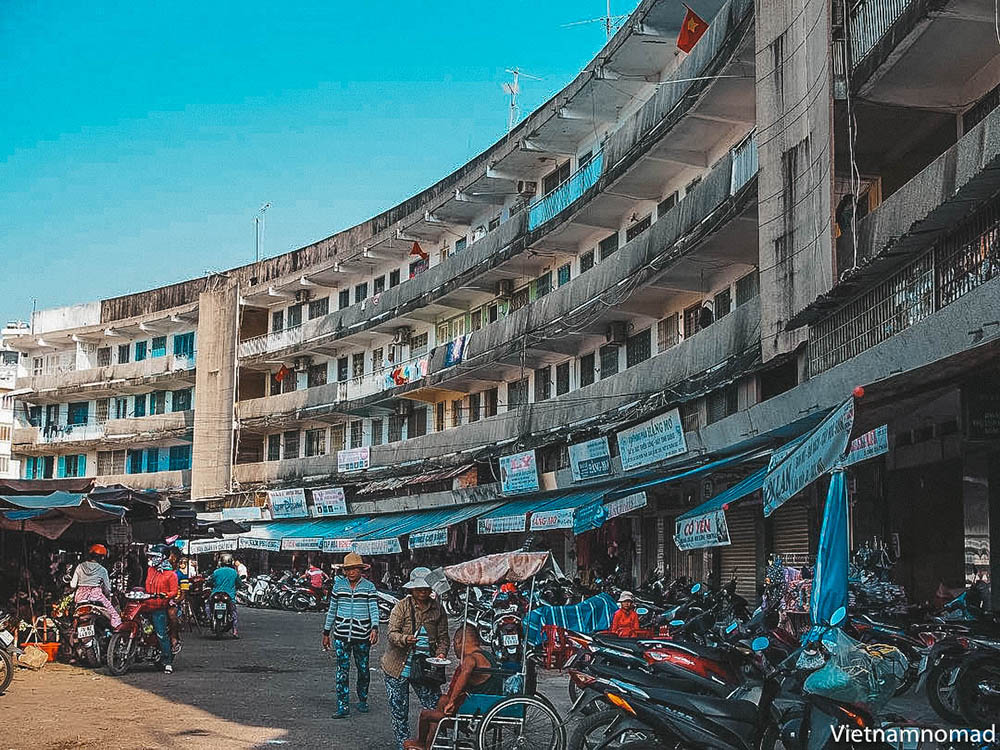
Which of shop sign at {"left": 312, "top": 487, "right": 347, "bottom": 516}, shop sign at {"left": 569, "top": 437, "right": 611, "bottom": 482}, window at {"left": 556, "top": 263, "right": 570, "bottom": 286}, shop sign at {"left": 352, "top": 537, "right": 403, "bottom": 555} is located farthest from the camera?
shop sign at {"left": 312, "top": 487, "right": 347, "bottom": 516}

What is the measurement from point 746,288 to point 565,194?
7.70 m

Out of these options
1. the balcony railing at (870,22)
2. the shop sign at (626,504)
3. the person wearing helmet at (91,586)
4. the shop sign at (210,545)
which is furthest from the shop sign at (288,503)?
the balcony railing at (870,22)

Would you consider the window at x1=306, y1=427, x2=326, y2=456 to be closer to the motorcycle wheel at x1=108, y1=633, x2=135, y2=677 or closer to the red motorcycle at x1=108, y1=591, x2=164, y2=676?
the red motorcycle at x1=108, y1=591, x2=164, y2=676

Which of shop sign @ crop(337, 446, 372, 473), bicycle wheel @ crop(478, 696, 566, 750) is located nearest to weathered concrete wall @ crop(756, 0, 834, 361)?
bicycle wheel @ crop(478, 696, 566, 750)

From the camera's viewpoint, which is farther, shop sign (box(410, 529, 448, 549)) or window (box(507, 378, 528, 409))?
window (box(507, 378, 528, 409))

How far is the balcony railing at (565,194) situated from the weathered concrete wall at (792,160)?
9453 millimetres

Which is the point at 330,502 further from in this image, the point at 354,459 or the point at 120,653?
the point at 120,653

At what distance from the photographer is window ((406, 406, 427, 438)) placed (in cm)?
4028

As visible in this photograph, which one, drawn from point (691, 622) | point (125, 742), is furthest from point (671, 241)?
point (125, 742)

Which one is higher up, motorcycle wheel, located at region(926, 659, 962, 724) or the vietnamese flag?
the vietnamese flag

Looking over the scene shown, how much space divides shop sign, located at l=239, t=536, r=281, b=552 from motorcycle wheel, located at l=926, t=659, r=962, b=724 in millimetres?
29245

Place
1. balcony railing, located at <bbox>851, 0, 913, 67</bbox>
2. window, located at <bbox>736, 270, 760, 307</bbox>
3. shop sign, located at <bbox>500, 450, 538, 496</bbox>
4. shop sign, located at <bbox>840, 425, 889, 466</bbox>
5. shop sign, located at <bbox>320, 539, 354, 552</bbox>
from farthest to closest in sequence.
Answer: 1. shop sign, located at <bbox>320, 539, 354, 552</bbox>
2. shop sign, located at <bbox>500, 450, 538, 496</bbox>
3. window, located at <bbox>736, 270, 760, 307</bbox>
4. balcony railing, located at <bbox>851, 0, 913, 67</bbox>
5. shop sign, located at <bbox>840, 425, 889, 466</bbox>

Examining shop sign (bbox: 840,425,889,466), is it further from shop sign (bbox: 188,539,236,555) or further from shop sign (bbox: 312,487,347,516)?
shop sign (bbox: 312,487,347,516)

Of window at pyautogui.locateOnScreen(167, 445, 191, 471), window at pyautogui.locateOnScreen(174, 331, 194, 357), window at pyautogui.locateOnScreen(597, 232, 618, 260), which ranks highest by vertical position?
window at pyautogui.locateOnScreen(174, 331, 194, 357)
